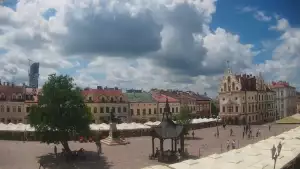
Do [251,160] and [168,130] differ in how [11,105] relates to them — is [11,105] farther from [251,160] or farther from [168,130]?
[251,160]

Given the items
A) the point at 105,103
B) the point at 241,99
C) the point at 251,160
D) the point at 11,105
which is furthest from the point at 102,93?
the point at 251,160

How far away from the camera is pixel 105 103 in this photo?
72.9 metres

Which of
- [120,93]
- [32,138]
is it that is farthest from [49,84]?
[120,93]

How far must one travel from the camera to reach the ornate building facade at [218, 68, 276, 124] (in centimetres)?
7238

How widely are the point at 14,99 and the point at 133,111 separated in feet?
90.3

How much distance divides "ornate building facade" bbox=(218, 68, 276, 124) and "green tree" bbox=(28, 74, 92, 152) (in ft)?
159

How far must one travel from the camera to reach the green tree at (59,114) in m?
30.2

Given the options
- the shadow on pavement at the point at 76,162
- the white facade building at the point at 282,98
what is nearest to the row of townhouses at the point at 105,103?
the white facade building at the point at 282,98

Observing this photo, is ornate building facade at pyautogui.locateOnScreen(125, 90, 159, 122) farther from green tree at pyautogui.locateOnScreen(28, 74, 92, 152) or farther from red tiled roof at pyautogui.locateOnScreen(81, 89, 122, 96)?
green tree at pyautogui.locateOnScreen(28, 74, 92, 152)

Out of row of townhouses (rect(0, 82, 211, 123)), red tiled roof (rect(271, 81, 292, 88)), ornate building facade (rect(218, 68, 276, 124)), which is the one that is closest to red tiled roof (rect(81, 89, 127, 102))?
row of townhouses (rect(0, 82, 211, 123))

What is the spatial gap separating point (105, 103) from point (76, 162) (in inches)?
1747

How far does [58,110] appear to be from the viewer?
30812mm

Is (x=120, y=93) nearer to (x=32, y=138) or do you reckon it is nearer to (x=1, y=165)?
(x=32, y=138)

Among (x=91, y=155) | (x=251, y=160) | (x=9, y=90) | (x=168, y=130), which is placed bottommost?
(x=91, y=155)
